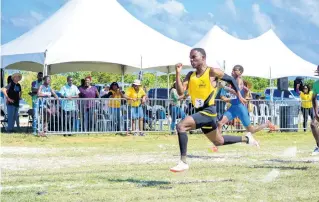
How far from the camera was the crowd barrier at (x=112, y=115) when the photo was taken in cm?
1942

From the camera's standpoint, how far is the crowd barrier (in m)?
19.4

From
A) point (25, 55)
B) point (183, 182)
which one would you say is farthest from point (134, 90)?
point (183, 182)

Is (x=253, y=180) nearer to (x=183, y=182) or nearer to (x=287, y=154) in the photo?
(x=183, y=182)

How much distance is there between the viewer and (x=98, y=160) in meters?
12.6

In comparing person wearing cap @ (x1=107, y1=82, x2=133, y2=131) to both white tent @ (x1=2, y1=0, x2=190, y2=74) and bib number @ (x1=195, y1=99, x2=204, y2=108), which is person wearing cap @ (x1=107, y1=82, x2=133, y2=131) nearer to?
white tent @ (x1=2, y1=0, x2=190, y2=74)

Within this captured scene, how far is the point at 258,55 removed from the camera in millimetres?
29969

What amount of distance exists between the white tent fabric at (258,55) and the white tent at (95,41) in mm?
4630

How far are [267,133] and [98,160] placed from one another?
1093cm

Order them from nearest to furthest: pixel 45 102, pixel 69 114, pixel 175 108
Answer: pixel 45 102, pixel 69 114, pixel 175 108

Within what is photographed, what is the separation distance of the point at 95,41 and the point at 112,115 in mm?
3184

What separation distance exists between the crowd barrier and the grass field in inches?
112

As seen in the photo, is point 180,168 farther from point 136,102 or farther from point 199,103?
point 136,102

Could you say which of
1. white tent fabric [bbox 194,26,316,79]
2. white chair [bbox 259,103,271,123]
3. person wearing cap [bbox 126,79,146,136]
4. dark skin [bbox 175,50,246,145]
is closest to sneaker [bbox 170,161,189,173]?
dark skin [bbox 175,50,246,145]

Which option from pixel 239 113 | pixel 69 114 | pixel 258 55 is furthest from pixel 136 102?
pixel 258 55
